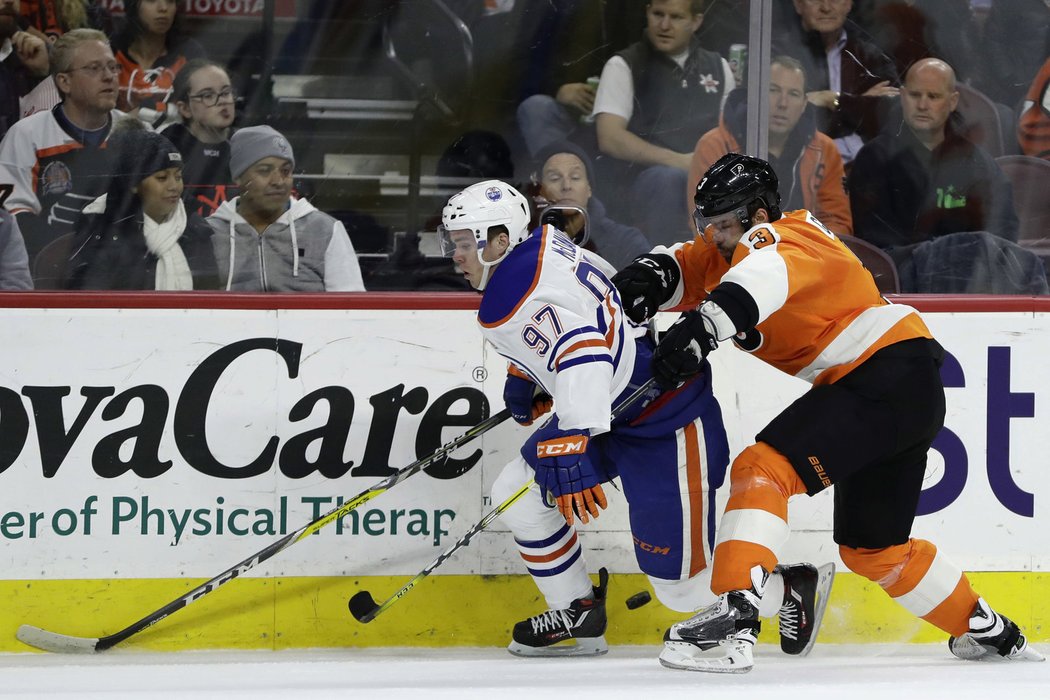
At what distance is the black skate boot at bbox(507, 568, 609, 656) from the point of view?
2.95m

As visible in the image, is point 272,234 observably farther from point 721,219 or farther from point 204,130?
point 721,219

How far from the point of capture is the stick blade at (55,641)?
2.98 metres

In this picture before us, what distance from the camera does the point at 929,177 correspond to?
3395mm

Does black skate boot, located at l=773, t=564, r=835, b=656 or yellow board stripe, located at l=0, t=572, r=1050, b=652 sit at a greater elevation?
black skate boot, located at l=773, t=564, r=835, b=656

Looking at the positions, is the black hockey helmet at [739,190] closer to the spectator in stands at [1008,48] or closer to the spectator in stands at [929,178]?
the spectator in stands at [929,178]

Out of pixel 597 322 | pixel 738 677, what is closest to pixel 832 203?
pixel 597 322

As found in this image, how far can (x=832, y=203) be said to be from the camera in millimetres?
3367

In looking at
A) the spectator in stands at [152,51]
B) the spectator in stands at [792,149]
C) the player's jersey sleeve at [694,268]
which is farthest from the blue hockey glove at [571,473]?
the spectator in stands at [152,51]

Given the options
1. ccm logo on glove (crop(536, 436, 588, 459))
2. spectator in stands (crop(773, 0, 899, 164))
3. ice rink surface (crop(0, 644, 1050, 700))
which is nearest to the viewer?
ice rink surface (crop(0, 644, 1050, 700))

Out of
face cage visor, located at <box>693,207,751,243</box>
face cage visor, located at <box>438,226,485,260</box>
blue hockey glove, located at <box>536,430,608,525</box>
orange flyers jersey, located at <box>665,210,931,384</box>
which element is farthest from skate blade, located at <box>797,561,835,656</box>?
face cage visor, located at <box>438,226,485,260</box>

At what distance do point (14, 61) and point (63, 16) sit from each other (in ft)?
0.57

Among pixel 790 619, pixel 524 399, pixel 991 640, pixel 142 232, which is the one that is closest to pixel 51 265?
pixel 142 232

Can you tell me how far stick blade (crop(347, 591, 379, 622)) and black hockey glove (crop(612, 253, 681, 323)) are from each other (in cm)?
93

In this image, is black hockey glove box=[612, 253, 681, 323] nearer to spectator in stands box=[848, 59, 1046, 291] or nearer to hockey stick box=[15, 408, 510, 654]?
hockey stick box=[15, 408, 510, 654]
